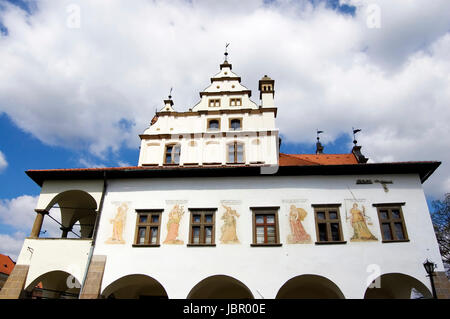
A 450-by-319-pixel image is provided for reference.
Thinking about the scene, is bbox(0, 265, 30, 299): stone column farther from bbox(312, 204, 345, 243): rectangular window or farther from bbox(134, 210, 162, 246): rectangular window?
bbox(312, 204, 345, 243): rectangular window

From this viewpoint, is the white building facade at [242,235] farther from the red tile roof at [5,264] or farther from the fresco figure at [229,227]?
the red tile roof at [5,264]

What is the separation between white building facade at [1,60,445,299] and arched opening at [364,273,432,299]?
5 centimetres

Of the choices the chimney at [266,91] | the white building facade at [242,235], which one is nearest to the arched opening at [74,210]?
the white building facade at [242,235]

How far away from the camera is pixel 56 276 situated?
1502 cm

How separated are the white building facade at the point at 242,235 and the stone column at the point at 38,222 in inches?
1.6

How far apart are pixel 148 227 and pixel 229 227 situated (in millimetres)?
3405

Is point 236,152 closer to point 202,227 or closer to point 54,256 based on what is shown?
point 202,227

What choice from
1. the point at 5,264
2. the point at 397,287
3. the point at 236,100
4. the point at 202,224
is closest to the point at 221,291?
the point at 202,224

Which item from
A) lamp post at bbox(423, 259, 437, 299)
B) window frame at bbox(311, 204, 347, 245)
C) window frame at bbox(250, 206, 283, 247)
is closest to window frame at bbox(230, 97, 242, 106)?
window frame at bbox(250, 206, 283, 247)

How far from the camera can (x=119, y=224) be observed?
1395cm

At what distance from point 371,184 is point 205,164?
7707mm

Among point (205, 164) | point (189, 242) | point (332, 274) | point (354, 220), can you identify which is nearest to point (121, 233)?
point (189, 242)

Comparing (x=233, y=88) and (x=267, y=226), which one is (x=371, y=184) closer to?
(x=267, y=226)

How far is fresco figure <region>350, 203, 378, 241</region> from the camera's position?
42.1ft
